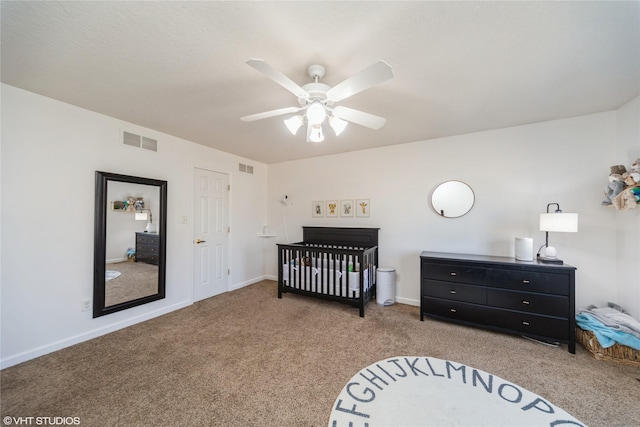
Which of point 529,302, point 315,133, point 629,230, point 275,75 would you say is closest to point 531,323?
point 529,302

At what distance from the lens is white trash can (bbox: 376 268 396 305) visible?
341cm

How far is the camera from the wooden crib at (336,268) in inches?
124

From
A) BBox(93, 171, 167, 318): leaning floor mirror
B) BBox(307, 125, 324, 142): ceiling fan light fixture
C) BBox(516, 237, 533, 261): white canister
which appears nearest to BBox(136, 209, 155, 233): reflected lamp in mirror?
BBox(93, 171, 167, 318): leaning floor mirror

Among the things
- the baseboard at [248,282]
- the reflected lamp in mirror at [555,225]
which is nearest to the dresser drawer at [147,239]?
the baseboard at [248,282]

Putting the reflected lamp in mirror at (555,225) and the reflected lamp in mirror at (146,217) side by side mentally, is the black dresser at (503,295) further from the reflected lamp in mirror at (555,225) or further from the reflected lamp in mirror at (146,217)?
the reflected lamp in mirror at (146,217)

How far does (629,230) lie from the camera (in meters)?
2.32

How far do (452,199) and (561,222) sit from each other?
3.55ft

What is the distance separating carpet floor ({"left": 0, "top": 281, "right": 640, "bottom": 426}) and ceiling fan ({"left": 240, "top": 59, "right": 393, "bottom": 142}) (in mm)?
1966

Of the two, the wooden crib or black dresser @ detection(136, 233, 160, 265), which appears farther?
the wooden crib

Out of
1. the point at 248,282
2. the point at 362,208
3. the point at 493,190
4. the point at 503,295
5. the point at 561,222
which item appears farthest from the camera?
the point at 248,282

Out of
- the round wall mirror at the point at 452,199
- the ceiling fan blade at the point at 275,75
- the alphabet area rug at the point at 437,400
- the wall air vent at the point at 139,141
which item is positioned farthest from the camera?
the round wall mirror at the point at 452,199

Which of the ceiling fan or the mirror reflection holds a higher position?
the ceiling fan

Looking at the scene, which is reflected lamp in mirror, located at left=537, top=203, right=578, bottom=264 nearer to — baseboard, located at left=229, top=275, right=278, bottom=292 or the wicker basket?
Result: the wicker basket

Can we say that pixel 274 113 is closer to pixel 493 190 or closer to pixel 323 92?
pixel 323 92
